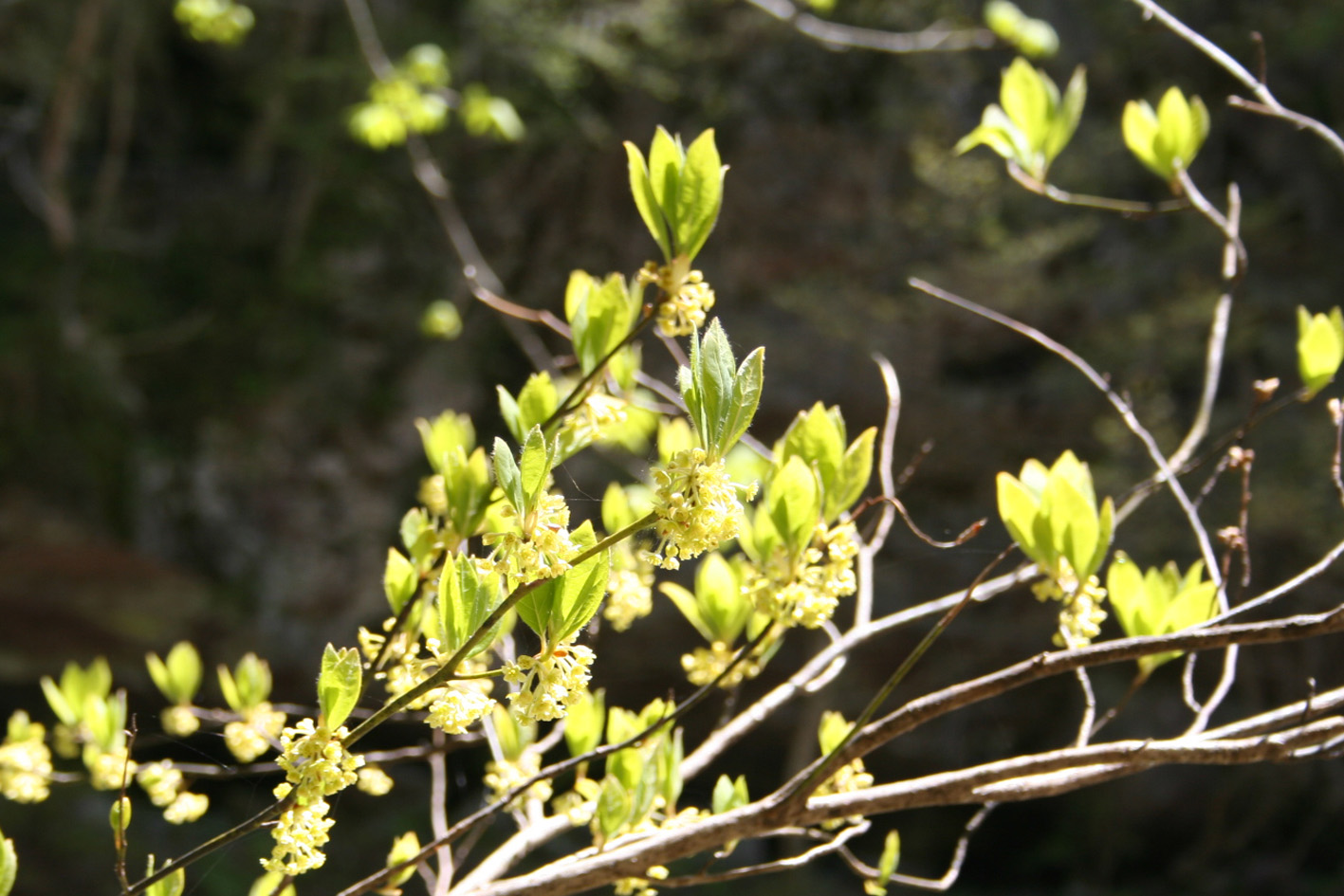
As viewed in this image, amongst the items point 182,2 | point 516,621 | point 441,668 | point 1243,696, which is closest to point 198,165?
point 182,2

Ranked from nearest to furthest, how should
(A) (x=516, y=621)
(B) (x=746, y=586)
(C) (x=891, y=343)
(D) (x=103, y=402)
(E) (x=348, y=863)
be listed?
(B) (x=746, y=586)
(A) (x=516, y=621)
(D) (x=103, y=402)
(E) (x=348, y=863)
(C) (x=891, y=343)

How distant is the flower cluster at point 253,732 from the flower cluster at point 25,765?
0.37ft

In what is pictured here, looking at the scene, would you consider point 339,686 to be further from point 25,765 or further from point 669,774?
point 25,765

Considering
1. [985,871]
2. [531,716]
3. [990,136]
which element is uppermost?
[990,136]

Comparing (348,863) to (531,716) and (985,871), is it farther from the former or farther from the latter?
(531,716)

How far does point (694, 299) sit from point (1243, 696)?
4418 mm

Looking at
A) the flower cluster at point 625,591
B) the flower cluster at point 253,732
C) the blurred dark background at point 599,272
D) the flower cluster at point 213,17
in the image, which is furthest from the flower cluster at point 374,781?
the blurred dark background at point 599,272

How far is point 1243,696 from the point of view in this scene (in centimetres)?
409

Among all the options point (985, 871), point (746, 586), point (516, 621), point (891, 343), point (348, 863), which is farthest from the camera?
point (985, 871)

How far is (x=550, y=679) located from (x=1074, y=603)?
0.84 feet

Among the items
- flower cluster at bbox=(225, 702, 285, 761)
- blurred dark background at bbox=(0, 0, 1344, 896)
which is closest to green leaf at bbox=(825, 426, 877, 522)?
flower cluster at bbox=(225, 702, 285, 761)

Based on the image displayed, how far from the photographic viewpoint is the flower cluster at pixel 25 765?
0.64m

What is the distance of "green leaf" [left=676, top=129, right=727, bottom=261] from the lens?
1.38ft

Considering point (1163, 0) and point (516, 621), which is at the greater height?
point (1163, 0)
